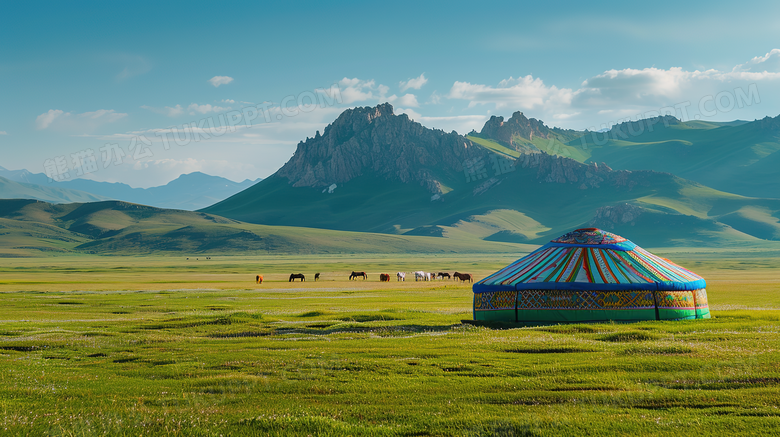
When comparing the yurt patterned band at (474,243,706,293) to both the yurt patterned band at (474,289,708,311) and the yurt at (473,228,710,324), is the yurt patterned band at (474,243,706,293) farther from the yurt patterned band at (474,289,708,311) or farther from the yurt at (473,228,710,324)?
the yurt patterned band at (474,289,708,311)

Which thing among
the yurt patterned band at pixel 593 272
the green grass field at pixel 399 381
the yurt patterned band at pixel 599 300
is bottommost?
the green grass field at pixel 399 381

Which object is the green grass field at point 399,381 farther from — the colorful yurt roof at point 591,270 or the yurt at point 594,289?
the colorful yurt roof at point 591,270

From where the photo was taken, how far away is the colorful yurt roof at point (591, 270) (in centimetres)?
2300

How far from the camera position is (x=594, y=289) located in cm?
2289

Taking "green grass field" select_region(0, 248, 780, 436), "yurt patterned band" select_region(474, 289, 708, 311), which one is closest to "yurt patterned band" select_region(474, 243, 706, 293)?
"yurt patterned band" select_region(474, 289, 708, 311)

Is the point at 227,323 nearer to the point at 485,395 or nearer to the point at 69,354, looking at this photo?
the point at 69,354

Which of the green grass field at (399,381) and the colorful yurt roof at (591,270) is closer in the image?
the green grass field at (399,381)

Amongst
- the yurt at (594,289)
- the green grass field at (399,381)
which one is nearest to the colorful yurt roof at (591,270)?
the yurt at (594,289)

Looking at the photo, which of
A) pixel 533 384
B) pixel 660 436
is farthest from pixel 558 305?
pixel 660 436

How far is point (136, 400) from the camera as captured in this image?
11.3 metres

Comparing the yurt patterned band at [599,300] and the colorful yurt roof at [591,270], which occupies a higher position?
the colorful yurt roof at [591,270]

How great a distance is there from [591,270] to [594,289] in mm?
835

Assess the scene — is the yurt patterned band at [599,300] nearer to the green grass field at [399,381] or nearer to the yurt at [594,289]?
the yurt at [594,289]

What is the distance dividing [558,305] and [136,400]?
16203 millimetres
